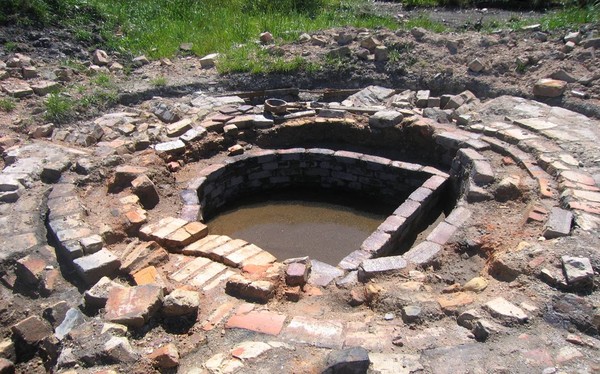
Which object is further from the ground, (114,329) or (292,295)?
(114,329)

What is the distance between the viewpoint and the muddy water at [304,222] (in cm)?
511

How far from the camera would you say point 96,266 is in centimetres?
347

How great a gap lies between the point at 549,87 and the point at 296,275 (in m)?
4.45

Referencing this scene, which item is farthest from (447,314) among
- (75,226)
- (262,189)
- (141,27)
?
(141,27)

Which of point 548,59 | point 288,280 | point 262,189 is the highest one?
point 548,59

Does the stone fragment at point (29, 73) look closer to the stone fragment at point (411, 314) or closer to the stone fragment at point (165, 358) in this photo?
the stone fragment at point (165, 358)

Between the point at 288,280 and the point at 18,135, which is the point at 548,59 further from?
the point at 18,135

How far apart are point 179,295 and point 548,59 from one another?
5.85 metres

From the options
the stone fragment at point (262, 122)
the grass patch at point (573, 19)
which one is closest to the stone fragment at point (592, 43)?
the grass patch at point (573, 19)

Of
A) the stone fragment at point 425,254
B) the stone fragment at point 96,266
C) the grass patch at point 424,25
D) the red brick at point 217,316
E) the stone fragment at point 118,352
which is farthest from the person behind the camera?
the grass patch at point 424,25

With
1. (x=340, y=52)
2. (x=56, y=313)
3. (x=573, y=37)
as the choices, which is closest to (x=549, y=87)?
(x=573, y=37)

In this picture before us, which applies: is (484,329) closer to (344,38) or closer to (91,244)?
(91,244)

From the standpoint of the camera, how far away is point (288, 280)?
3463mm

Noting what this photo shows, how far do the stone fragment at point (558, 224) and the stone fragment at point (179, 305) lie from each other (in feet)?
8.25
